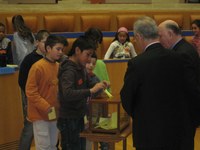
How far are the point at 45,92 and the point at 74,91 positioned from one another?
71 cm

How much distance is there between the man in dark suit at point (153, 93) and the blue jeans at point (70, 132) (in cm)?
67

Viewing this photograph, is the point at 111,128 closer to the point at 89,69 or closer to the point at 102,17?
the point at 89,69

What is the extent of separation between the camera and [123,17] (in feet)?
34.6

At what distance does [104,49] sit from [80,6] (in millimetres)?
1712

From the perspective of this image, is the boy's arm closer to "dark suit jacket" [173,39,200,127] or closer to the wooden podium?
the wooden podium

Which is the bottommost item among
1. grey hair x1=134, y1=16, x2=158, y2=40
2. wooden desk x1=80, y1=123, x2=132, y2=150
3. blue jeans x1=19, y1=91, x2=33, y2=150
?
blue jeans x1=19, y1=91, x2=33, y2=150

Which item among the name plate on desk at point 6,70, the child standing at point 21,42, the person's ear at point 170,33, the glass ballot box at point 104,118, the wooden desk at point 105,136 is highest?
the person's ear at point 170,33

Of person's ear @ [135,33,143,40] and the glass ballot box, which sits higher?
person's ear @ [135,33,143,40]

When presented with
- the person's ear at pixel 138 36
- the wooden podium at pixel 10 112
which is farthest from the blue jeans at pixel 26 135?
the person's ear at pixel 138 36

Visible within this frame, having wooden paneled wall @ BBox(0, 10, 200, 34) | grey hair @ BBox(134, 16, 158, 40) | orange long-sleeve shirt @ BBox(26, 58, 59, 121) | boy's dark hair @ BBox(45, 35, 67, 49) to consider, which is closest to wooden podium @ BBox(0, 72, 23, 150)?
orange long-sleeve shirt @ BBox(26, 58, 59, 121)

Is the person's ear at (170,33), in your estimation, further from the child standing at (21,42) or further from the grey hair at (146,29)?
the child standing at (21,42)

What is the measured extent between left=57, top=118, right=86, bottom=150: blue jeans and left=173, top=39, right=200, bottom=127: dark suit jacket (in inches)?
36.7

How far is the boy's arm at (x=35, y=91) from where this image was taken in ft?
14.2

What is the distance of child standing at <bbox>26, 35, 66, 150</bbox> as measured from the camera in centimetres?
436
